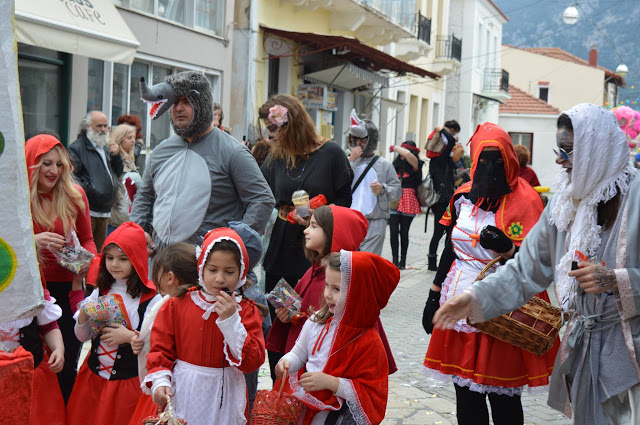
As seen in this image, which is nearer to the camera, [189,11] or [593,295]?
[593,295]

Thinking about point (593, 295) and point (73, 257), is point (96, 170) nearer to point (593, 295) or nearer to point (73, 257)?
point (73, 257)

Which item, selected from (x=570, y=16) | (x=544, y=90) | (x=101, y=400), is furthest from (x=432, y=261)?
(x=544, y=90)

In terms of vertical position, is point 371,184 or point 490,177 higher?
point 490,177

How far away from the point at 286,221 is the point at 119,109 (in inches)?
323

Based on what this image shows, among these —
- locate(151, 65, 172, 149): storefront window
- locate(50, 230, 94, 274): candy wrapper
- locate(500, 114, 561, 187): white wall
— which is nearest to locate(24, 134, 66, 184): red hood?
locate(50, 230, 94, 274): candy wrapper

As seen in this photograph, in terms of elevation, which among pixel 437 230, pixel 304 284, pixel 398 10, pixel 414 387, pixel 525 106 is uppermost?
pixel 398 10

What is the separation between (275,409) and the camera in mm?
3922

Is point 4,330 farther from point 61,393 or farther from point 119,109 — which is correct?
point 119,109

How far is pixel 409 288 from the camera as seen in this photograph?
11.7 meters

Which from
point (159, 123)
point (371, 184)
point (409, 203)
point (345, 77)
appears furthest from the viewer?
point (345, 77)

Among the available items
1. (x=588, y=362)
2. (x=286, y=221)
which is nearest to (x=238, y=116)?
(x=286, y=221)

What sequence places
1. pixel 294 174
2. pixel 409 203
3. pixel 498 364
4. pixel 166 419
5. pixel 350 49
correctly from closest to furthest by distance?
pixel 166 419 < pixel 498 364 < pixel 294 174 < pixel 409 203 < pixel 350 49

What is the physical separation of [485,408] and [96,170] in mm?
5337

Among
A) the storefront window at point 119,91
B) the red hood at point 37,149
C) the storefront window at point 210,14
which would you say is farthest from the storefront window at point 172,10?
the red hood at point 37,149
